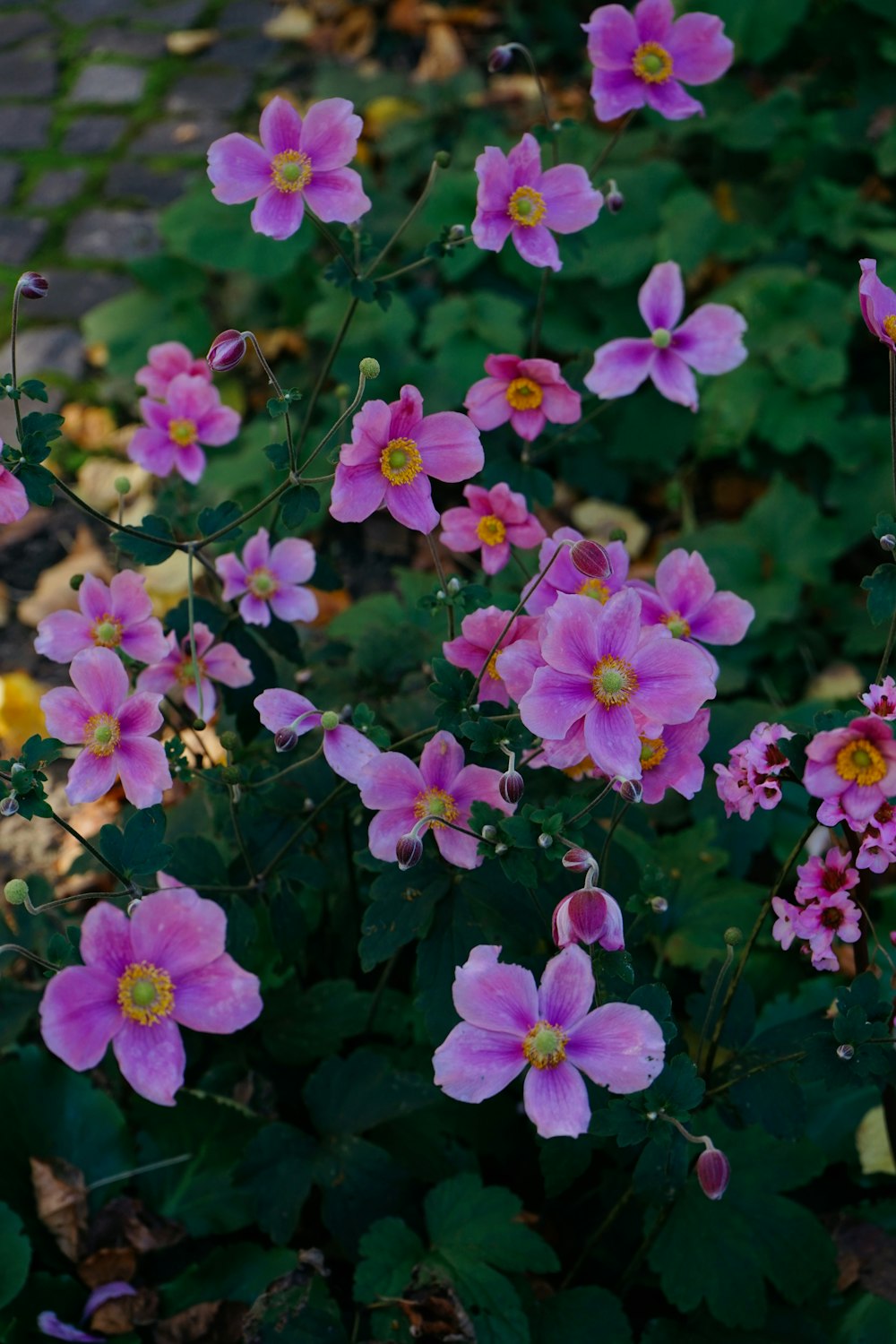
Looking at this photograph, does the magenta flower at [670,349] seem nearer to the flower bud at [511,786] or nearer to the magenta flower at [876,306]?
the magenta flower at [876,306]

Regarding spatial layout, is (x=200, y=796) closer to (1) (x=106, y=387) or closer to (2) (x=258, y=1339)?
(2) (x=258, y=1339)

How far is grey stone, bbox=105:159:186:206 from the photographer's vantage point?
3.97m

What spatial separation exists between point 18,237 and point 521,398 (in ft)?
9.13

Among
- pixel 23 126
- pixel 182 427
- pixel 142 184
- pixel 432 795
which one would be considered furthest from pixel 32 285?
pixel 23 126

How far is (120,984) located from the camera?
123cm

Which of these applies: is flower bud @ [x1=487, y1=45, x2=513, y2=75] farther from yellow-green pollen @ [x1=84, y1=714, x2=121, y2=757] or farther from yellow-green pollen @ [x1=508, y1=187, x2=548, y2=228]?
yellow-green pollen @ [x1=84, y1=714, x2=121, y2=757]

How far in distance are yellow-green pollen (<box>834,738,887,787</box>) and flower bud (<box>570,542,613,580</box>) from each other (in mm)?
314

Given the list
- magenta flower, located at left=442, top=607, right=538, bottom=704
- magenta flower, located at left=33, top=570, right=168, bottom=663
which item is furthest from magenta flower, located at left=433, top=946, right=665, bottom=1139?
magenta flower, located at left=33, top=570, right=168, bottom=663

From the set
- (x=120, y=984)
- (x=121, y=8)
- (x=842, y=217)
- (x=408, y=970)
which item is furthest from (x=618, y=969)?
(x=121, y=8)

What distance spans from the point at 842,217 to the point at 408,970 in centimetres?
216

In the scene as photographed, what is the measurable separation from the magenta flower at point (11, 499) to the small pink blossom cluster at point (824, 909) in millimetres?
897

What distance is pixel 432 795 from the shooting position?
1371 mm

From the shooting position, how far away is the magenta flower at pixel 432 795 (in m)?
1.33

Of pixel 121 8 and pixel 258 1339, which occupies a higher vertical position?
pixel 121 8
